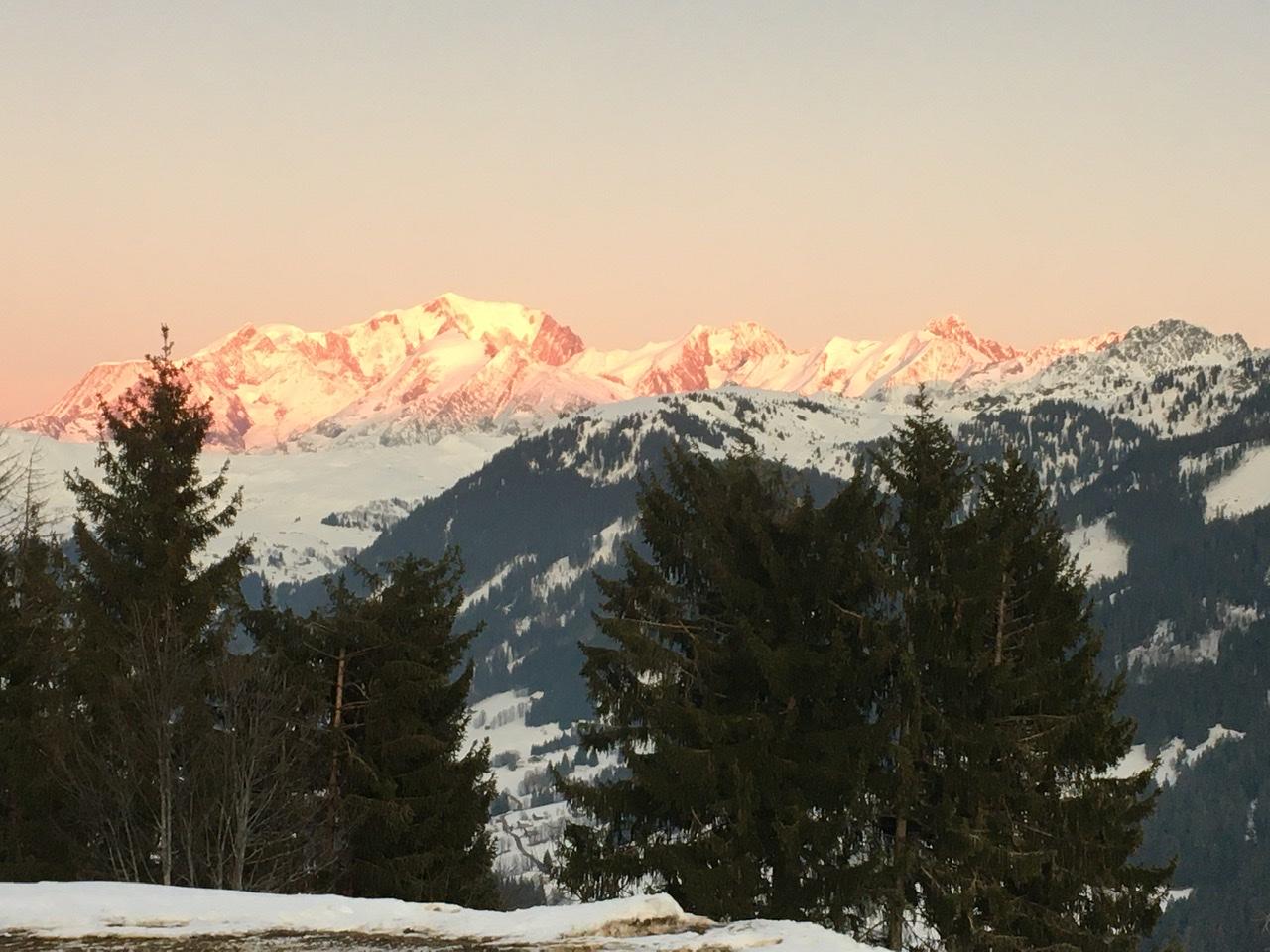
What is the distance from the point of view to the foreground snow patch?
18.1 meters

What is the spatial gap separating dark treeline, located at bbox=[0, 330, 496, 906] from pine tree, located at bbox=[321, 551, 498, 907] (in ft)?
0.20

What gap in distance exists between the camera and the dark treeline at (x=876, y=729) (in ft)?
103

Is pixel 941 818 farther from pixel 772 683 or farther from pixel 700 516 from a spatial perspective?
pixel 700 516

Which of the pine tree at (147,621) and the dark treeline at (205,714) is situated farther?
the dark treeline at (205,714)

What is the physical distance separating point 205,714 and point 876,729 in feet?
49.6

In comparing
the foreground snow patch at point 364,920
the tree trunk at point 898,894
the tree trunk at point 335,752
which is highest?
the tree trunk at point 335,752

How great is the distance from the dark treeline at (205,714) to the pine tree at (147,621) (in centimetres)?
7

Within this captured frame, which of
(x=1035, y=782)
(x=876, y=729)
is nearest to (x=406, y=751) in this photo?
(x=876, y=729)

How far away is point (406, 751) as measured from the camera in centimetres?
3766

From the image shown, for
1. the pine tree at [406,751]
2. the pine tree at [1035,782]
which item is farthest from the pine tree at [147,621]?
the pine tree at [1035,782]

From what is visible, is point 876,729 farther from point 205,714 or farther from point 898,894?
point 205,714

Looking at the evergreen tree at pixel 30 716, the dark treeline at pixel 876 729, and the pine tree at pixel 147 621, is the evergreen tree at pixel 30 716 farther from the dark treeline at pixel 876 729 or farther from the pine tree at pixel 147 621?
the dark treeline at pixel 876 729

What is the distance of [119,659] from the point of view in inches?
1471

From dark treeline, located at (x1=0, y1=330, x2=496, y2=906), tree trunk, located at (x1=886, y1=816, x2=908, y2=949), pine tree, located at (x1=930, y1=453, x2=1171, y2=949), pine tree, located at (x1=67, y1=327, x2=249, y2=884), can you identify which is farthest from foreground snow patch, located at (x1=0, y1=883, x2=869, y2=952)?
pine tree, located at (x1=930, y1=453, x2=1171, y2=949)
